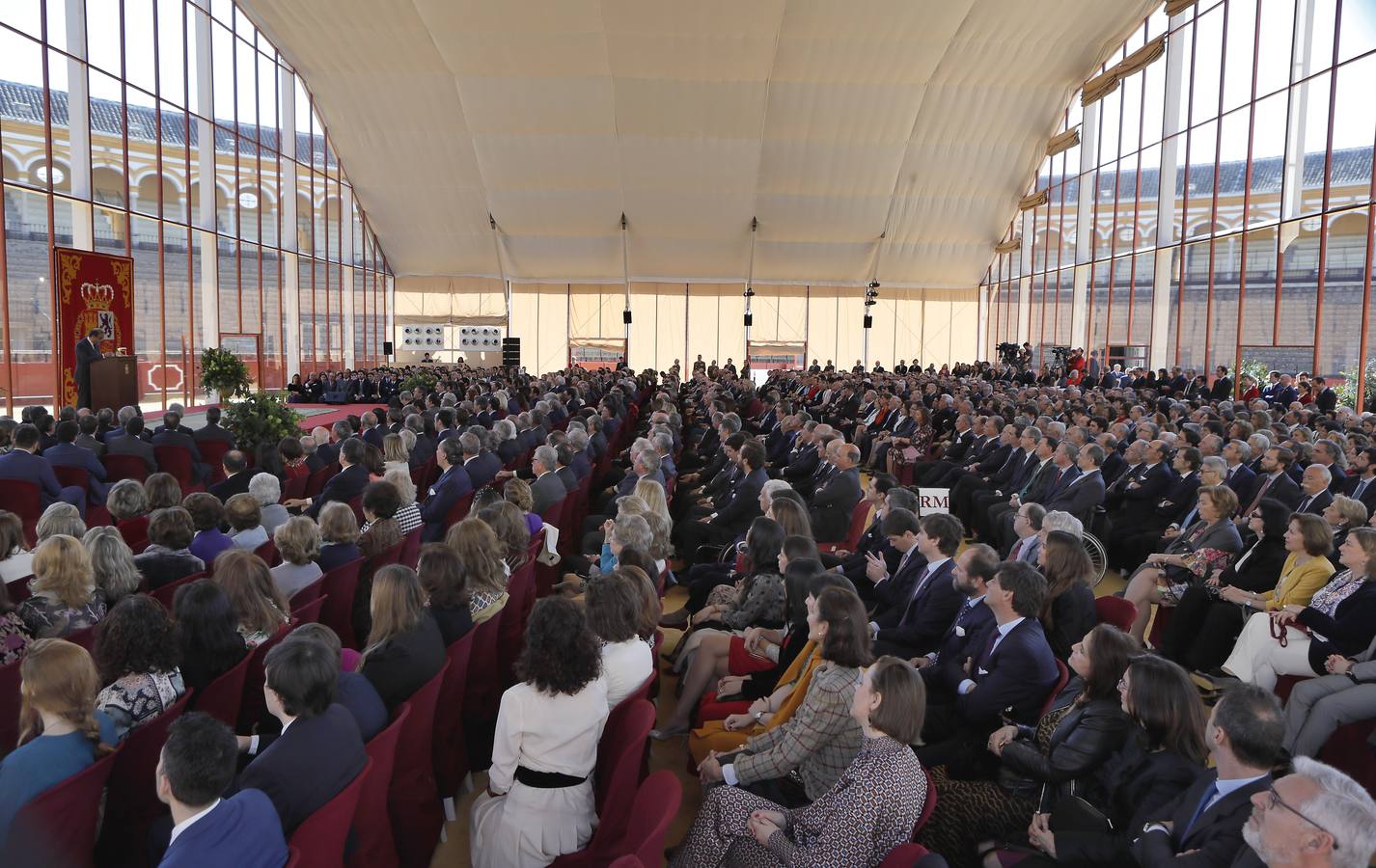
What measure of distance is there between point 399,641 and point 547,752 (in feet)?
2.28

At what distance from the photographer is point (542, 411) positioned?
36.5 feet

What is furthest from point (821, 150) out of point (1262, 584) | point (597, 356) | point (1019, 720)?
point (1019, 720)

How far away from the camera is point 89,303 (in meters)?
13.7

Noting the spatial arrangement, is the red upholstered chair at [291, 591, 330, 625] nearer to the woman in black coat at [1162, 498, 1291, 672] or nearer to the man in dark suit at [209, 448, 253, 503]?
the man in dark suit at [209, 448, 253, 503]

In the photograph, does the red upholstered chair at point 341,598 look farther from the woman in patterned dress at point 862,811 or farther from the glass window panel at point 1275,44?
the glass window panel at point 1275,44

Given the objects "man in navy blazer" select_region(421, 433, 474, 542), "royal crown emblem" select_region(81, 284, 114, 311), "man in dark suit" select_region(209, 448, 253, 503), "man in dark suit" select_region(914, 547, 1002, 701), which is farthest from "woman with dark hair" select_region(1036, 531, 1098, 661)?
"royal crown emblem" select_region(81, 284, 114, 311)

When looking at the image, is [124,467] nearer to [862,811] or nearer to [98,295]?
[862,811]

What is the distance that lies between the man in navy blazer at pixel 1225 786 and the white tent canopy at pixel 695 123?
17.5 meters

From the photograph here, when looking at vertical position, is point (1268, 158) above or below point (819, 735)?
above

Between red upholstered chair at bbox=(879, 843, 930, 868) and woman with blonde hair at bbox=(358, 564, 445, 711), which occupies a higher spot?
woman with blonde hair at bbox=(358, 564, 445, 711)

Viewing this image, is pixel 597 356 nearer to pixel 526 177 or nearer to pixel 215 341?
pixel 526 177

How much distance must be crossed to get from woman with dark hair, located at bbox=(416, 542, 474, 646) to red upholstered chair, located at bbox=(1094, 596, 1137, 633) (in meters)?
2.59

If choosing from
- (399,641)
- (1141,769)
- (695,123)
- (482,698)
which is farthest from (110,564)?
(695,123)

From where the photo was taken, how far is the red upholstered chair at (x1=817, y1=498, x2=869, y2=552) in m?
6.52
